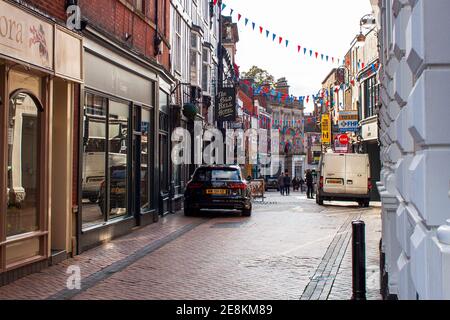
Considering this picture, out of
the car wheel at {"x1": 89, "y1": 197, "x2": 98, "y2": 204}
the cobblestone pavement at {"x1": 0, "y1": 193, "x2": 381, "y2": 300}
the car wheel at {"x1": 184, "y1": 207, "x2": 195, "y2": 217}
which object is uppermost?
the car wheel at {"x1": 89, "y1": 197, "x2": 98, "y2": 204}

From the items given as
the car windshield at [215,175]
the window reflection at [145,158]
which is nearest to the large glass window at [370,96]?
the car windshield at [215,175]

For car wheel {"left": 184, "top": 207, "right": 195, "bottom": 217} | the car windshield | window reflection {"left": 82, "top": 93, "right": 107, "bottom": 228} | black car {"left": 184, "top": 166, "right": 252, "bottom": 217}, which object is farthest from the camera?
car wheel {"left": 184, "top": 207, "right": 195, "bottom": 217}

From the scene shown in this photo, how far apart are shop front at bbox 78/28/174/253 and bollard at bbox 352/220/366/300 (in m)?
5.61

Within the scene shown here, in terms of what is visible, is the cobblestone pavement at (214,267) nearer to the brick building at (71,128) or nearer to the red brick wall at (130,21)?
Result: the brick building at (71,128)

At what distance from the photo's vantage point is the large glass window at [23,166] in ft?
27.0

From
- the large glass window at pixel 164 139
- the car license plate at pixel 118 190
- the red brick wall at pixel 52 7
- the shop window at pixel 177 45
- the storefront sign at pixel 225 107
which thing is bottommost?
the car license plate at pixel 118 190

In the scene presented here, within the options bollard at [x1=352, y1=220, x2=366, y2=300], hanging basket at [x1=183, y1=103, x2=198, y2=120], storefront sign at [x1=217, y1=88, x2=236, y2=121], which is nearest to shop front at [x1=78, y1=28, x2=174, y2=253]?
hanging basket at [x1=183, y1=103, x2=198, y2=120]

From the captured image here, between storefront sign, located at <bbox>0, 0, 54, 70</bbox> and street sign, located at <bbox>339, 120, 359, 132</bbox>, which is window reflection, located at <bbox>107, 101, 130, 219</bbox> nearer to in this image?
storefront sign, located at <bbox>0, 0, 54, 70</bbox>

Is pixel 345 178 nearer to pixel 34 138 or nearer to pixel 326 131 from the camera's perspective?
pixel 34 138

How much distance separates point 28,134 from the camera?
871cm

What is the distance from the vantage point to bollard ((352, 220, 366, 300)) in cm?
605

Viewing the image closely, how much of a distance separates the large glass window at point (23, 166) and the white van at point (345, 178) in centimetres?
1847

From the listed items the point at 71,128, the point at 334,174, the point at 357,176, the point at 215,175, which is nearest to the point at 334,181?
the point at 334,174

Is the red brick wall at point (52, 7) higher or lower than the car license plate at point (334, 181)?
higher
